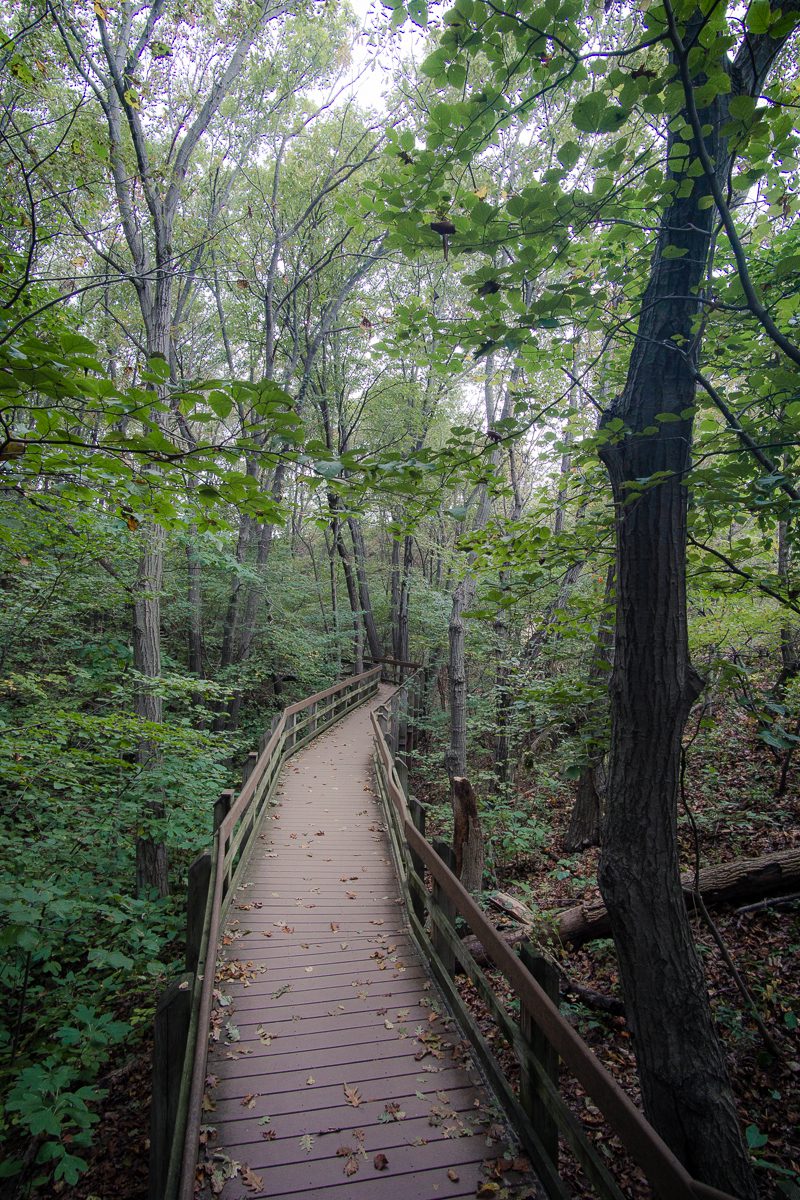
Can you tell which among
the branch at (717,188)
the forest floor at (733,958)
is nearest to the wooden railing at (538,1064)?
the forest floor at (733,958)

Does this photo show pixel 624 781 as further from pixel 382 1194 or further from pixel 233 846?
pixel 233 846

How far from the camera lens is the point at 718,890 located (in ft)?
17.5

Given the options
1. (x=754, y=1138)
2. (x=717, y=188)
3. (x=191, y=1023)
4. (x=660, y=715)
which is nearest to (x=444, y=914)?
(x=191, y=1023)

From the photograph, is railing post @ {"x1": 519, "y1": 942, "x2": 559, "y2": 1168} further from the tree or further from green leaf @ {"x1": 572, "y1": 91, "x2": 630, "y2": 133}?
green leaf @ {"x1": 572, "y1": 91, "x2": 630, "y2": 133}

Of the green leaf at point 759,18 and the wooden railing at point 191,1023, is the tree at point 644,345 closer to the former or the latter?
the green leaf at point 759,18

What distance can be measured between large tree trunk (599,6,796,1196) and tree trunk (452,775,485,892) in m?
3.31

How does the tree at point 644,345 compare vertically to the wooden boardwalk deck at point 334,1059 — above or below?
above

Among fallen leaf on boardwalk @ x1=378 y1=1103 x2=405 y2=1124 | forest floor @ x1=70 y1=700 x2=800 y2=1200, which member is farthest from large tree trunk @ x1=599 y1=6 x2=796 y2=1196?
fallen leaf on boardwalk @ x1=378 y1=1103 x2=405 y2=1124

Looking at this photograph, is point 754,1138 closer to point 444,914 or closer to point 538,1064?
point 538,1064

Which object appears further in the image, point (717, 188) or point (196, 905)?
point (196, 905)

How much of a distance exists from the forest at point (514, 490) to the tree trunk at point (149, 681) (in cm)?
5

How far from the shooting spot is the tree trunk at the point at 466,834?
6.20m

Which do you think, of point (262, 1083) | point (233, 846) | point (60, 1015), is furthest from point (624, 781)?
point (60, 1015)

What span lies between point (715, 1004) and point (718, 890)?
4.10 ft
